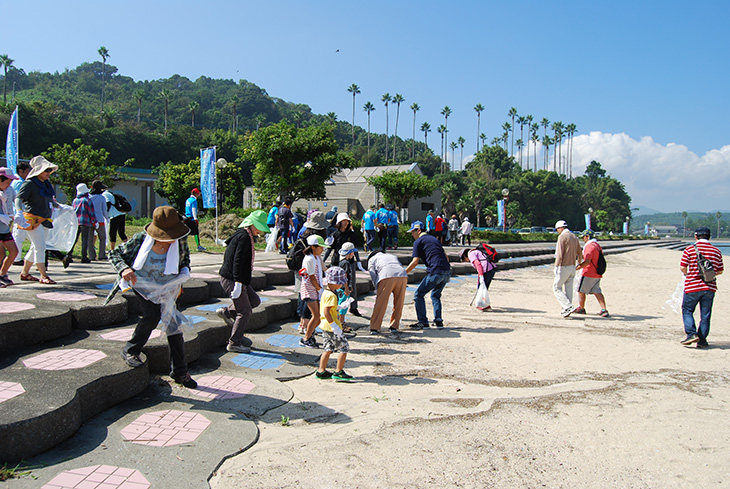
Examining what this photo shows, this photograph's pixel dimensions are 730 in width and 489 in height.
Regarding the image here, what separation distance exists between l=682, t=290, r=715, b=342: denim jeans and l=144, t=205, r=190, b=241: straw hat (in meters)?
6.97

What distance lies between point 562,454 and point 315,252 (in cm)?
373

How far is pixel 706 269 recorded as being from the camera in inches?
276

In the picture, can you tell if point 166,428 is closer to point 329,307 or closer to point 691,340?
point 329,307

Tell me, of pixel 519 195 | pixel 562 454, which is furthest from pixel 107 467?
pixel 519 195

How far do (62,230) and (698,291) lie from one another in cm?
964

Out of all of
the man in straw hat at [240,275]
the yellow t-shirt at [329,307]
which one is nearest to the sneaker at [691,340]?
the yellow t-shirt at [329,307]

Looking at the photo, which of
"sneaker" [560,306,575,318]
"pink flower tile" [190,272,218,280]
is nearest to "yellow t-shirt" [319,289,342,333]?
"pink flower tile" [190,272,218,280]

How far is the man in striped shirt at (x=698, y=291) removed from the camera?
698 centimetres

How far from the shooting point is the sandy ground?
3273 millimetres

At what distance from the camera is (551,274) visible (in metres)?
17.8

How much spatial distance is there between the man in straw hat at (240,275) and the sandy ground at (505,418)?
1.11 metres

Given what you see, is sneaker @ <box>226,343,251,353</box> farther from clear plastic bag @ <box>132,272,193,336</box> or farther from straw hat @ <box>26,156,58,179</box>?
straw hat @ <box>26,156,58,179</box>

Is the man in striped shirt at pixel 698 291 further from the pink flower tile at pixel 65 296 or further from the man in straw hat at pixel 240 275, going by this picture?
the pink flower tile at pixel 65 296

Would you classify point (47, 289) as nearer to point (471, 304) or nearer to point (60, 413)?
point (60, 413)
